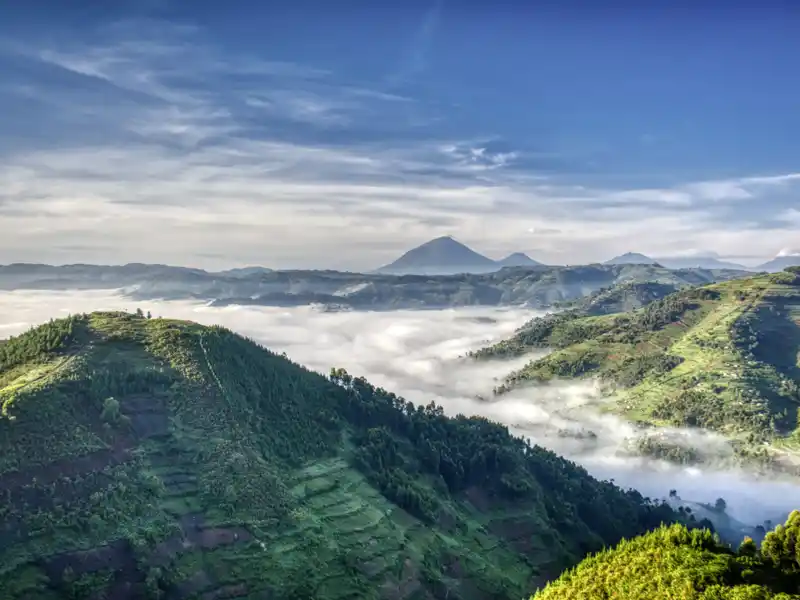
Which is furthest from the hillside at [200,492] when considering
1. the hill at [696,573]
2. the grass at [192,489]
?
the hill at [696,573]

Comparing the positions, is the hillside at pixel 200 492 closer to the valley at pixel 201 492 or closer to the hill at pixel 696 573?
the valley at pixel 201 492

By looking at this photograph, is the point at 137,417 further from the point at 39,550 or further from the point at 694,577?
the point at 694,577

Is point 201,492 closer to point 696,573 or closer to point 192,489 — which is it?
point 192,489

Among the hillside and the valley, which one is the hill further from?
the hillside

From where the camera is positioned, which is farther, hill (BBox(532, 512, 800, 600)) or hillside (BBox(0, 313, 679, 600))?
hillside (BBox(0, 313, 679, 600))

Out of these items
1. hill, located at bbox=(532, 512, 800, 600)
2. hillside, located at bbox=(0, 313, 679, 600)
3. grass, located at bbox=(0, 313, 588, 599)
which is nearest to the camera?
hill, located at bbox=(532, 512, 800, 600)

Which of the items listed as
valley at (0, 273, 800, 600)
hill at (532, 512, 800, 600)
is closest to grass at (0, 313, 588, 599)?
valley at (0, 273, 800, 600)

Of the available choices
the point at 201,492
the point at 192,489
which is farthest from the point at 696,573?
the point at 192,489
